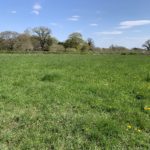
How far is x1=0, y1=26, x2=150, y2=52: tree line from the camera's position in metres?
93.4

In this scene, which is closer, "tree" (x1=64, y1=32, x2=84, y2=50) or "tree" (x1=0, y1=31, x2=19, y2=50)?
"tree" (x1=0, y1=31, x2=19, y2=50)

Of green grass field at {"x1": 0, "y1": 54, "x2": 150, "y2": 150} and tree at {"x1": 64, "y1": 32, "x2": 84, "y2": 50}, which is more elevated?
tree at {"x1": 64, "y1": 32, "x2": 84, "y2": 50}

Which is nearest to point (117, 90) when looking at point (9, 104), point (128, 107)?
point (128, 107)

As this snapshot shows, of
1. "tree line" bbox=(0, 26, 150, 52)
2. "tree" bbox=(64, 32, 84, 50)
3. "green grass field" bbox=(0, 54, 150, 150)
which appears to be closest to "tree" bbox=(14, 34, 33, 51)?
"tree line" bbox=(0, 26, 150, 52)

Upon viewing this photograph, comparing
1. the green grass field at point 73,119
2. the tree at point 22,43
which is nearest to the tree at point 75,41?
the tree at point 22,43

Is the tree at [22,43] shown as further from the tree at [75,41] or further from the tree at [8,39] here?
the tree at [75,41]

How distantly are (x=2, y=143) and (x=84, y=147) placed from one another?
4.09ft

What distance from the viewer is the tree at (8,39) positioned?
9238 centimetres

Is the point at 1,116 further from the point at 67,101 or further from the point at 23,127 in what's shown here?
the point at 67,101

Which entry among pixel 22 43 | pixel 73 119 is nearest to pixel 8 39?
pixel 22 43

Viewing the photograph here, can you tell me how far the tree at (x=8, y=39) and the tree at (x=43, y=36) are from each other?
12.8 meters

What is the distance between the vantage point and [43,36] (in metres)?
106

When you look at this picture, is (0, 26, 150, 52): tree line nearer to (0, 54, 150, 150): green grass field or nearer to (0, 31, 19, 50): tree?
(0, 31, 19, 50): tree

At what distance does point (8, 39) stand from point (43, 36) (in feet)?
55.5
